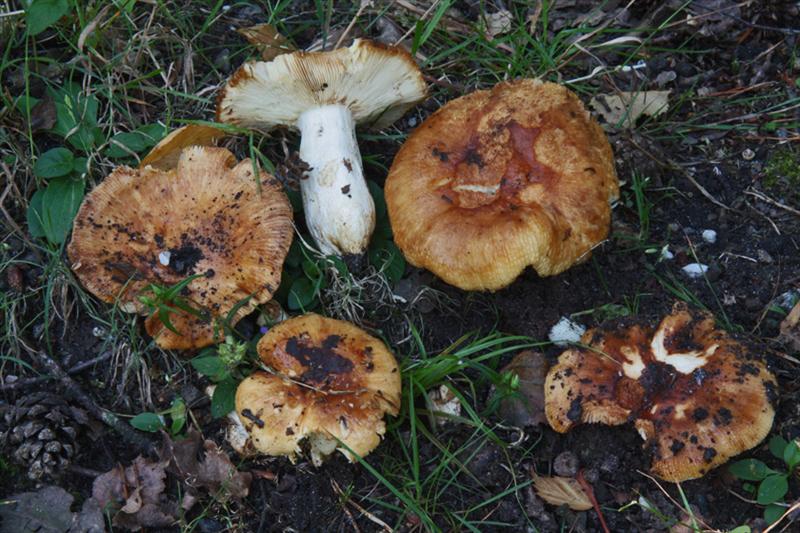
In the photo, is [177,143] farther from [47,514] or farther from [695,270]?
[695,270]

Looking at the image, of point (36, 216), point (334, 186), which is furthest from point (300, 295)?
point (36, 216)

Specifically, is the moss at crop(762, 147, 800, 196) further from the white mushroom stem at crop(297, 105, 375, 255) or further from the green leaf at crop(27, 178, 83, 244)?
the green leaf at crop(27, 178, 83, 244)

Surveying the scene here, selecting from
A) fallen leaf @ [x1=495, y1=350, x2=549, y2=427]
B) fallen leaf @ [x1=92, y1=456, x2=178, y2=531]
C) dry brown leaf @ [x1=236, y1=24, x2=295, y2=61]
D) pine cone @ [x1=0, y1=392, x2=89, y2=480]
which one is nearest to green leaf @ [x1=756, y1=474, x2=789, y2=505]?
fallen leaf @ [x1=495, y1=350, x2=549, y2=427]

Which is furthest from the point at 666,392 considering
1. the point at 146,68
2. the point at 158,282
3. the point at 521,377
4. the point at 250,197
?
the point at 146,68

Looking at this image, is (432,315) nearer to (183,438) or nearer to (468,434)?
(468,434)

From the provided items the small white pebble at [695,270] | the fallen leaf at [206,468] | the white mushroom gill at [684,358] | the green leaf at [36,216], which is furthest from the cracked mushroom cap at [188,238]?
the small white pebble at [695,270]

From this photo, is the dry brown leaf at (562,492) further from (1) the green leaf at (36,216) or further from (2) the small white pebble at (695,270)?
(1) the green leaf at (36,216)
